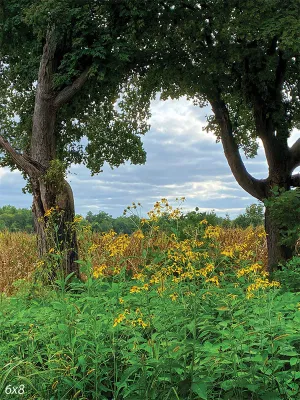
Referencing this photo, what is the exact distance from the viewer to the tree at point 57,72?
40.9 ft

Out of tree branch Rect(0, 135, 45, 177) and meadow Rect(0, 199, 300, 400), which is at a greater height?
tree branch Rect(0, 135, 45, 177)

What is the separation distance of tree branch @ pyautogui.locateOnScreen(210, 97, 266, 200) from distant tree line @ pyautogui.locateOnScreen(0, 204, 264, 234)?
4.70 feet

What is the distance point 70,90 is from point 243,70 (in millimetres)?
Result: 5136

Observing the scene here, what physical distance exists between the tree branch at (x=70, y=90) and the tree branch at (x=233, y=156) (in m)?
4.99

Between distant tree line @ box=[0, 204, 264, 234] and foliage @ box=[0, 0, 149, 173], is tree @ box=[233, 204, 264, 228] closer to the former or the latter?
distant tree line @ box=[0, 204, 264, 234]

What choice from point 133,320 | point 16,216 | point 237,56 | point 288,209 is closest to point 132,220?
point 133,320

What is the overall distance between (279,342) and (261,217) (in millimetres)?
19041

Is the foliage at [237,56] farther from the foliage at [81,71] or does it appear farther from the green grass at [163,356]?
the green grass at [163,356]

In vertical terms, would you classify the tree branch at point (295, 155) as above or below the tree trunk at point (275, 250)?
above

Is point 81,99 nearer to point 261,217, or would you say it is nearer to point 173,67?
point 173,67

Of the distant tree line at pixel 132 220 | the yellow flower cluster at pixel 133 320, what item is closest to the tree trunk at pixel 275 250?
the distant tree line at pixel 132 220

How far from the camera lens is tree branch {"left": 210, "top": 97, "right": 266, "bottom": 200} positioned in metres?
16.6

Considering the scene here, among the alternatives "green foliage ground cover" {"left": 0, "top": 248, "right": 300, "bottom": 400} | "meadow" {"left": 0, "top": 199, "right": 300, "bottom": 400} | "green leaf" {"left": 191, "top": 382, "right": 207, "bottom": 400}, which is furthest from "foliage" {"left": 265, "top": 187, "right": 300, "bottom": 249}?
"green leaf" {"left": 191, "top": 382, "right": 207, "bottom": 400}

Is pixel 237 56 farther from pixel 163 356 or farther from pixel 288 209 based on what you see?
pixel 163 356
